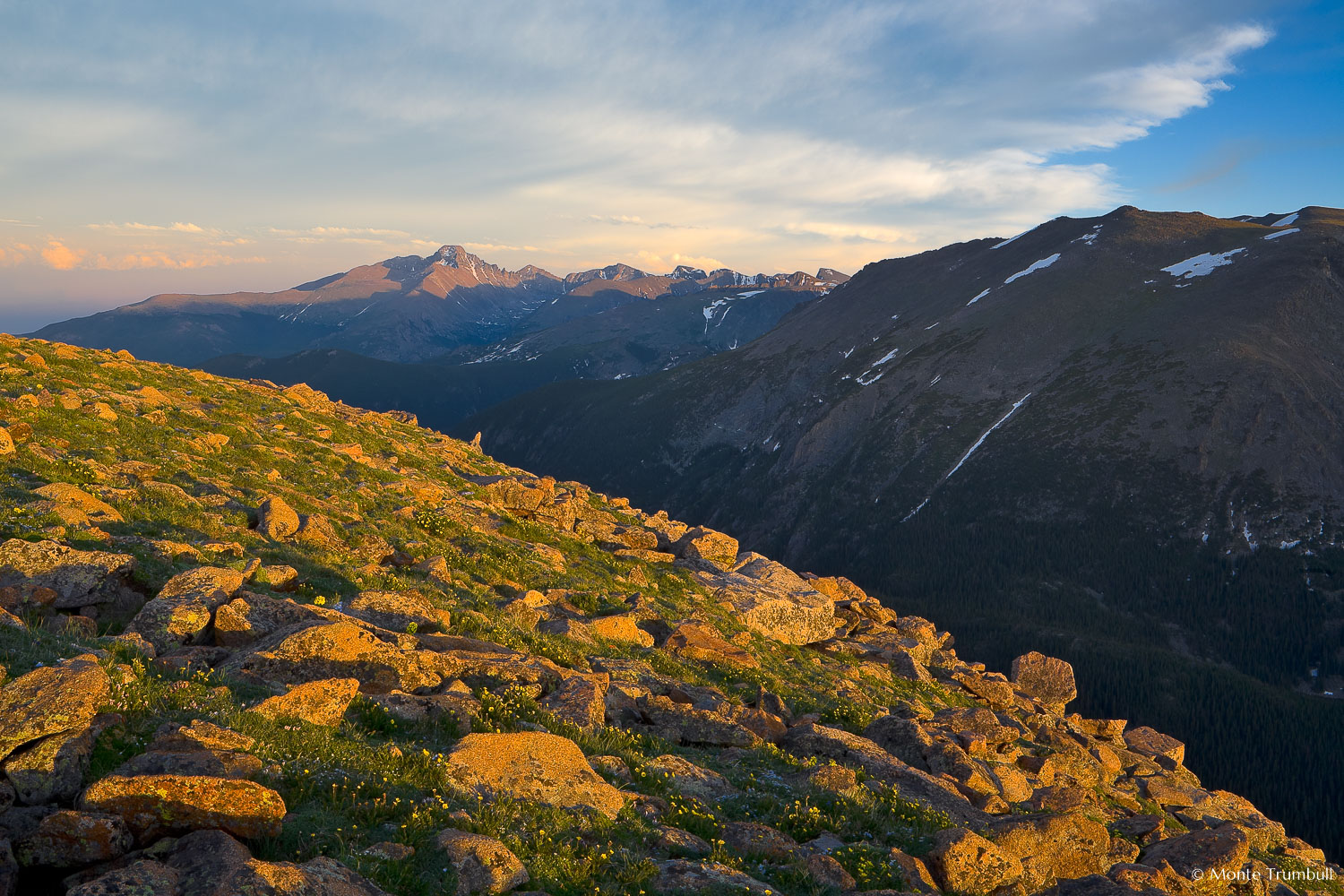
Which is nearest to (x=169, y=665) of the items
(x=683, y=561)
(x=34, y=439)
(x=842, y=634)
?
(x=34, y=439)

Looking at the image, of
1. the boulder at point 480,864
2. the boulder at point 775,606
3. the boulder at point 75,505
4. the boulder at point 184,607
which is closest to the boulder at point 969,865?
the boulder at point 480,864

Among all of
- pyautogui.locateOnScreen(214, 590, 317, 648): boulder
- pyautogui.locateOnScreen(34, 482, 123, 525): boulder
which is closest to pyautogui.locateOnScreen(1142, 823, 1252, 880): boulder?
pyautogui.locateOnScreen(214, 590, 317, 648): boulder

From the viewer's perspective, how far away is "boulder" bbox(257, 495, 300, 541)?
2419 centimetres

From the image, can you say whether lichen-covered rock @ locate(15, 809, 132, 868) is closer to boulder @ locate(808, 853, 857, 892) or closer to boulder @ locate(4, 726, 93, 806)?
boulder @ locate(4, 726, 93, 806)

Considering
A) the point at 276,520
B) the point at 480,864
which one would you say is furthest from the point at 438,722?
the point at 276,520

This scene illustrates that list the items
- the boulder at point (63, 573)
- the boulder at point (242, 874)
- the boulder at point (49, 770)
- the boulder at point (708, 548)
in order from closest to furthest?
the boulder at point (242, 874), the boulder at point (49, 770), the boulder at point (63, 573), the boulder at point (708, 548)

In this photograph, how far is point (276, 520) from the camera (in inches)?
967

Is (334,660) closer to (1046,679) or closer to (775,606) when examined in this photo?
(775,606)

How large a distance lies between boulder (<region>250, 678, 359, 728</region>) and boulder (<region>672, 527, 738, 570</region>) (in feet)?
102

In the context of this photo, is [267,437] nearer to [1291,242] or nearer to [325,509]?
[325,509]

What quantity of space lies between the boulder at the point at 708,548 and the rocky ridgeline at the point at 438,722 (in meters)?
5.67

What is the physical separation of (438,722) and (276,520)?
14943 millimetres

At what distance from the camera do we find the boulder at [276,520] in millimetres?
24188

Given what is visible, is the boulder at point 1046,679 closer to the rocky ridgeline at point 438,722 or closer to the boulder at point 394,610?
the rocky ridgeline at point 438,722
